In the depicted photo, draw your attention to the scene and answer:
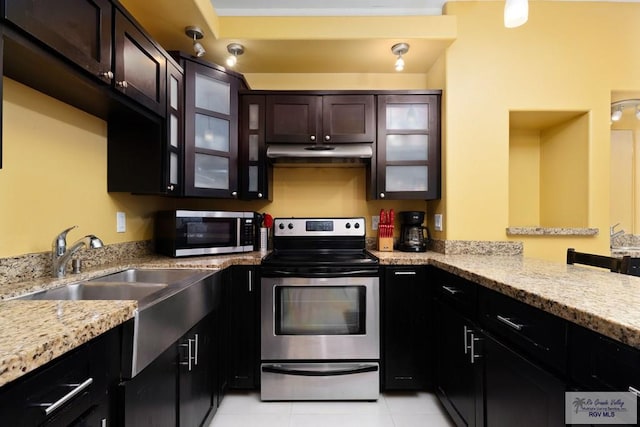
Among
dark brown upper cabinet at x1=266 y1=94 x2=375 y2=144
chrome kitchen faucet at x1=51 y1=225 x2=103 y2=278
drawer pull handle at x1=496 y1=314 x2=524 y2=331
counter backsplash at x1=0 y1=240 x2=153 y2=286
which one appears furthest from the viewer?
dark brown upper cabinet at x1=266 y1=94 x2=375 y2=144

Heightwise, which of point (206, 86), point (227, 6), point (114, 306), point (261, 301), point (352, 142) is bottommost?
point (261, 301)

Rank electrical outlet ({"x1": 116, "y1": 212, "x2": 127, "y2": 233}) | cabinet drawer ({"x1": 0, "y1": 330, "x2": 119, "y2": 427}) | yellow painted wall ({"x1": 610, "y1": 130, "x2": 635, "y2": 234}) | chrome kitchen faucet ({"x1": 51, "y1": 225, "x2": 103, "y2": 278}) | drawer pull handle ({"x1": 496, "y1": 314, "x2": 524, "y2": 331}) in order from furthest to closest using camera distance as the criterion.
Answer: yellow painted wall ({"x1": 610, "y1": 130, "x2": 635, "y2": 234}) < electrical outlet ({"x1": 116, "y1": 212, "x2": 127, "y2": 233}) < chrome kitchen faucet ({"x1": 51, "y1": 225, "x2": 103, "y2": 278}) < drawer pull handle ({"x1": 496, "y1": 314, "x2": 524, "y2": 331}) < cabinet drawer ({"x1": 0, "y1": 330, "x2": 119, "y2": 427})

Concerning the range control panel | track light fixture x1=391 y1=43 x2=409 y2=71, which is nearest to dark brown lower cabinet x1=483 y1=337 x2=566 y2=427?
the range control panel

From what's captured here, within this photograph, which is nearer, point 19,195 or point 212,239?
point 19,195

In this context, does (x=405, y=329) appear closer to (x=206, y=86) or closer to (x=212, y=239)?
(x=212, y=239)

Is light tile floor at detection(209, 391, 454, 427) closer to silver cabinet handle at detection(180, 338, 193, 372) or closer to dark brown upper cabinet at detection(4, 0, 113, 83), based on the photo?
silver cabinet handle at detection(180, 338, 193, 372)

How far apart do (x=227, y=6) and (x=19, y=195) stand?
1790 mm

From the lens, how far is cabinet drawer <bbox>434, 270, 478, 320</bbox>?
1.42 metres

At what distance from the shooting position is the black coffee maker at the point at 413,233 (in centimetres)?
230

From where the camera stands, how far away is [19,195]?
4.11ft

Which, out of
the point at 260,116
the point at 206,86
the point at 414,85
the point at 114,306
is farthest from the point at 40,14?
the point at 414,85

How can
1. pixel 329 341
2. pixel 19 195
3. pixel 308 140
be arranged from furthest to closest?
pixel 308 140, pixel 329 341, pixel 19 195

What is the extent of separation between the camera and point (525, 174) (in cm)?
249

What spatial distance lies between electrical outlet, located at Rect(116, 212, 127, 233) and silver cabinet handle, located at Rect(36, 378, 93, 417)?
1323mm
